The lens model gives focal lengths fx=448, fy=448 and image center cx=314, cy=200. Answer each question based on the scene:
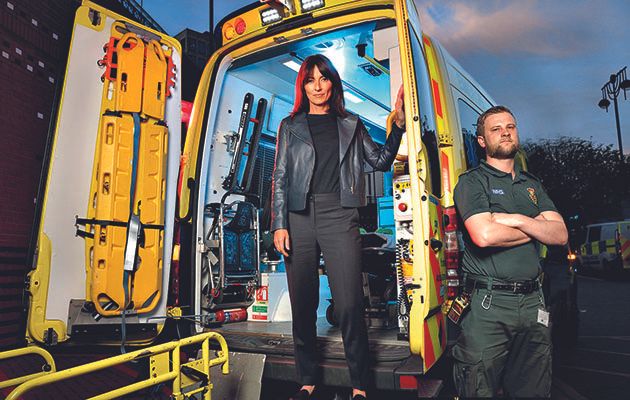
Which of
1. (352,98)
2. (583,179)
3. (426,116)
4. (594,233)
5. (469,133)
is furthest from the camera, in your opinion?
(583,179)

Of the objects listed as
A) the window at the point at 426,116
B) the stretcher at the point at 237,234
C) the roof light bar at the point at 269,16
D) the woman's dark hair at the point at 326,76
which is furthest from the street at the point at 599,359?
the roof light bar at the point at 269,16

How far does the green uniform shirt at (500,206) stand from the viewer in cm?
216

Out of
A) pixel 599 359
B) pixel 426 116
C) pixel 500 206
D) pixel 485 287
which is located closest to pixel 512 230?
pixel 500 206

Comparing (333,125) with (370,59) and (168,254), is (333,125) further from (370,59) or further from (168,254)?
(370,59)

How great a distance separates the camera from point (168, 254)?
338 cm

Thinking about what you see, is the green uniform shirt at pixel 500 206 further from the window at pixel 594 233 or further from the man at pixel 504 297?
the window at pixel 594 233

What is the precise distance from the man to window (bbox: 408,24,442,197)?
399 millimetres

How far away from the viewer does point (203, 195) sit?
3.61 m

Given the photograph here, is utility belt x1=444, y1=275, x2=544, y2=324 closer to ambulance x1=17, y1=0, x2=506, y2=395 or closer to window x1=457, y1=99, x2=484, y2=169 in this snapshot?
ambulance x1=17, y1=0, x2=506, y2=395

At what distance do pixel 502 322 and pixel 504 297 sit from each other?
12 centimetres

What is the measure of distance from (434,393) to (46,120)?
5.27m

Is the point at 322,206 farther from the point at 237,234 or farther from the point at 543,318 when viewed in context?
the point at 237,234

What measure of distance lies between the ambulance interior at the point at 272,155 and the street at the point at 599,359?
5.82ft

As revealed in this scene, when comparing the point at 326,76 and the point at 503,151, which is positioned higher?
the point at 326,76
